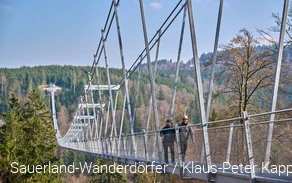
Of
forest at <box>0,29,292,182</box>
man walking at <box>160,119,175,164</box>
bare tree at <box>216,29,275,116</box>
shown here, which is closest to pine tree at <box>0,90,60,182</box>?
forest at <box>0,29,292,182</box>

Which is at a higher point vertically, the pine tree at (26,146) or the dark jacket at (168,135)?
the dark jacket at (168,135)

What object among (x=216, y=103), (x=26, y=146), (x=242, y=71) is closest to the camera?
(x=242, y=71)

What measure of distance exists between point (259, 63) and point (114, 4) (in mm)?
6551

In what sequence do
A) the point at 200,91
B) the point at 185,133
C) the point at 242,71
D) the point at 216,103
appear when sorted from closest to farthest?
1. the point at 200,91
2. the point at 185,133
3. the point at 242,71
4. the point at 216,103

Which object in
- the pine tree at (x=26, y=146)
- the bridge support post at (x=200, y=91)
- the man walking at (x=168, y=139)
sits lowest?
the pine tree at (x=26, y=146)

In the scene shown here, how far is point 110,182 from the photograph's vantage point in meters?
48.0

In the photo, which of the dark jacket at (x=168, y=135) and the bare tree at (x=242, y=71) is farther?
the bare tree at (x=242, y=71)

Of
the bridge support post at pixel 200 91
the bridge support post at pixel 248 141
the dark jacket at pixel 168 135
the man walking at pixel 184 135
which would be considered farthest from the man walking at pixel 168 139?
the bridge support post at pixel 248 141

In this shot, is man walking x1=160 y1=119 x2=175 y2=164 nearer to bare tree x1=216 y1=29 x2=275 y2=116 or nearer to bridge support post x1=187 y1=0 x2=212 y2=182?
bridge support post x1=187 y1=0 x2=212 y2=182

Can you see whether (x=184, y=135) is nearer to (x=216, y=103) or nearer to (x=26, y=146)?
(x=216, y=103)

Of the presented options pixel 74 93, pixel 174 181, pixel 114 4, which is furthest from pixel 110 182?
pixel 74 93

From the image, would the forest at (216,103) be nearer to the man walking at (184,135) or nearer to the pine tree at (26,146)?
the pine tree at (26,146)

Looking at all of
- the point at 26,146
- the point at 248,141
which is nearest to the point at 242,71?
the point at 248,141

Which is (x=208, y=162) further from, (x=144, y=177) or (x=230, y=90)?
(x=144, y=177)
